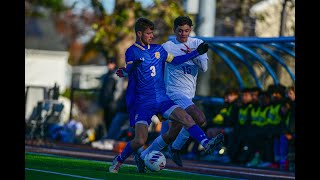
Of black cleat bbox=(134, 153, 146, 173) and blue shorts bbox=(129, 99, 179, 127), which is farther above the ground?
blue shorts bbox=(129, 99, 179, 127)

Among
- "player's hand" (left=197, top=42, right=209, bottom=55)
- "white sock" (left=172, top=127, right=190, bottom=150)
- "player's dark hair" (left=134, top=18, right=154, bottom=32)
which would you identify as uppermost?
"player's dark hair" (left=134, top=18, right=154, bottom=32)

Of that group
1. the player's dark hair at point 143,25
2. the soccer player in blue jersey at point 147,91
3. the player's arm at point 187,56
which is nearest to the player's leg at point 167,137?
the soccer player in blue jersey at point 147,91

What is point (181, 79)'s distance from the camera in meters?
15.9

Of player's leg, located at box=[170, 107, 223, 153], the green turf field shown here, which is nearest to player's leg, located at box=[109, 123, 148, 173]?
the green turf field

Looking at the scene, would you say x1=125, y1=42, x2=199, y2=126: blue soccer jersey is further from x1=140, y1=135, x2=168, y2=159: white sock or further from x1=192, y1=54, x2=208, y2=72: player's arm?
x1=140, y1=135, x2=168, y2=159: white sock

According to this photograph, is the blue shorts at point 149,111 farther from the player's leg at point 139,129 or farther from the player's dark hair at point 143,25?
the player's dark hair at point 143,25

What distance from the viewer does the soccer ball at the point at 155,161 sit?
48.6 feet

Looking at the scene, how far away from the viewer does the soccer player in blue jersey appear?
586 inches

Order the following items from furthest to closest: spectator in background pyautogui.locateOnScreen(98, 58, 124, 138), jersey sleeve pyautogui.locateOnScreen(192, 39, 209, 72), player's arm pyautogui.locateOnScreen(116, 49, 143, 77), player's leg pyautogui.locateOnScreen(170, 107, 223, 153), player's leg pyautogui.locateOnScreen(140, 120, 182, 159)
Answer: spectator in background pyautogui.locateOnScreen(98, 58, 124, 138)
player's leg pyautogui.locateOnScreen(140, 120, 182, 159)
jersey sleeve pyautogui.locateOnScreen(192, 39, 209, 72)
player's leg pyautogui.locateOnScreen(170, 107, 223, 153)
player's arm pyautogui.locateOnScreen(116, 49, 143, 77)

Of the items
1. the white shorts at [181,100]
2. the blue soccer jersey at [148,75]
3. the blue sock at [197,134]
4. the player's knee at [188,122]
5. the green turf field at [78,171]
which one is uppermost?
the blue soccer jersey at [148,75]

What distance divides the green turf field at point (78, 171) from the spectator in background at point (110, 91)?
283 inches

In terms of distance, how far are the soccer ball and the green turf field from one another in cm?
12

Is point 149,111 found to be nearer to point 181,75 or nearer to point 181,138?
point 181,75
